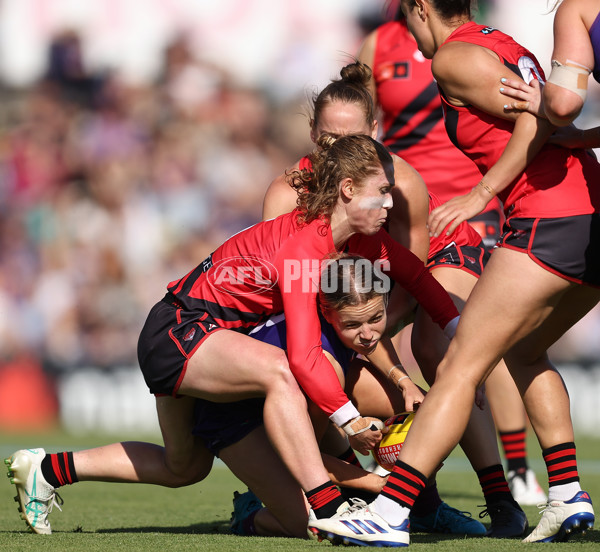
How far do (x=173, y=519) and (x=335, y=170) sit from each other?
2.05 meters

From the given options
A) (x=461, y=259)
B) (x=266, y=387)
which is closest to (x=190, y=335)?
(x=266, y=387)

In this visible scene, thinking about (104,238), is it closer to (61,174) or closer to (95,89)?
(61,174)

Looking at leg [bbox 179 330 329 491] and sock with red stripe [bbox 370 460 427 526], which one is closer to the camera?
sock with red stripe [bbox 370 460 427 526]

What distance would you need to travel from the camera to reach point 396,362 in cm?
408

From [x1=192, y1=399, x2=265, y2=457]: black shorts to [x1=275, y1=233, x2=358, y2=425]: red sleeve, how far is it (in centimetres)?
61

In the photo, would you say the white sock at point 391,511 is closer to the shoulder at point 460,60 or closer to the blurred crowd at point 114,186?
the shoulder at point 460,60

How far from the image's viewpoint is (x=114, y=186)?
1155 centimetres

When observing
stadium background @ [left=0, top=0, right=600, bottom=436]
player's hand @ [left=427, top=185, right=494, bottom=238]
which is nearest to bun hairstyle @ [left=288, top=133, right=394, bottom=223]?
player's hand @ [left=427, top=185, right=494, bottom=238]

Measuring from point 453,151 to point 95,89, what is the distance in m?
7.71

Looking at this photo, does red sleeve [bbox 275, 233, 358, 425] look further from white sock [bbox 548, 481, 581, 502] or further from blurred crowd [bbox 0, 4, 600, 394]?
blurred crowd [bbox 0, 4, 600, 394]

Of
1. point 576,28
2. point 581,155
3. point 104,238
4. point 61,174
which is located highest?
point 576,28

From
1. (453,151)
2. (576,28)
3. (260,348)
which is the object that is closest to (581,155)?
(576,28)

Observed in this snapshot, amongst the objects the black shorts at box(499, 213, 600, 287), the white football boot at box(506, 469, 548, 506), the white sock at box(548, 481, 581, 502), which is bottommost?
Result: the white football boot at box(506, 469, 548, 506)

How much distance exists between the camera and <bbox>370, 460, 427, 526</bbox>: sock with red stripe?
3.32 metres
